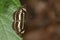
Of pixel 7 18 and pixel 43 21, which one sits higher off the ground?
pixel 7 18

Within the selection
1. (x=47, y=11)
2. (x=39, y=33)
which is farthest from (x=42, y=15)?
(x=39, y=33)

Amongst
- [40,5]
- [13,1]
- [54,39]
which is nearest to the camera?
[13,1]

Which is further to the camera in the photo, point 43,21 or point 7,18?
point 43,21

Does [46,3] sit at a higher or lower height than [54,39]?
higher

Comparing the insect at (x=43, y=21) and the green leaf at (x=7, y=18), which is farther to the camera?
the insect at (x=43, y=21)

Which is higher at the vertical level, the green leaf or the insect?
the green leaf

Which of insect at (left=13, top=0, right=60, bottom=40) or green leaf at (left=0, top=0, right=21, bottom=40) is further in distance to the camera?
insect at (left=13, top=0, right=60, bottom=40)

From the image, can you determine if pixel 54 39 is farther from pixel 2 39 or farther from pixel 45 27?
pixel 2 39

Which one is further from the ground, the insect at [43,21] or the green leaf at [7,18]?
the green leaf at [7,18]
